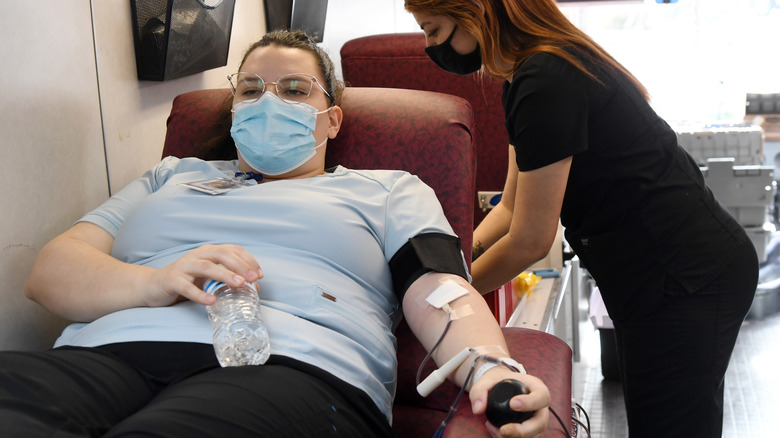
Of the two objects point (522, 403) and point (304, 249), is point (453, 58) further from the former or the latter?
point (522, 403)

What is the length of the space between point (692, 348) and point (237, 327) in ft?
2.98

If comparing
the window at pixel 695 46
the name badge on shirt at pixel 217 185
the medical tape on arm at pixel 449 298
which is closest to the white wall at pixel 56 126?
the name badge on shirt at pixel 217 185

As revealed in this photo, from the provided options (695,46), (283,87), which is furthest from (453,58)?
(695,46)

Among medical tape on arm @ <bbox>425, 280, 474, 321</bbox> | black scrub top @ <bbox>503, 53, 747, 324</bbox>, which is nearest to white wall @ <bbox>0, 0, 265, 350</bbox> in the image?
medical tape on arm @ <bbox>425, 280, 474, 321</bbox>

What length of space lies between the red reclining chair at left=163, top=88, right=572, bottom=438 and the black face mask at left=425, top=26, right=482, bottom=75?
9 cm

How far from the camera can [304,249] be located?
136 cm

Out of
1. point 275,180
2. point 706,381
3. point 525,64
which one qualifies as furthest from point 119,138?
point 706,381

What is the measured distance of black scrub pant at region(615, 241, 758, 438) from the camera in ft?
4.86

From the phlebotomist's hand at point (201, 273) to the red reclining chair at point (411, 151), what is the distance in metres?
0.47

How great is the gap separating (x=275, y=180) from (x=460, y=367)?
0.61 m

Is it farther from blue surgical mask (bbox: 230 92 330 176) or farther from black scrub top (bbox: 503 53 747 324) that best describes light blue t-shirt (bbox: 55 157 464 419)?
black scrub top (bbox: 503 53 747 324)

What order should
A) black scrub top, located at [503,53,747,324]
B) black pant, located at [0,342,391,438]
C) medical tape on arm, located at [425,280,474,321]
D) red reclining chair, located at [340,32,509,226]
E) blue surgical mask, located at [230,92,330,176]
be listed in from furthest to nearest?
red reclining chair, located at [340,32,509,226], blue surgical mask, located at [230,92,330,176], black scrub top, located at [503,53,747,324], medical tape on arm, located at [425,280,474,321], black pant, located at [0,342,391,438]

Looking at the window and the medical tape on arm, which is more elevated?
the window

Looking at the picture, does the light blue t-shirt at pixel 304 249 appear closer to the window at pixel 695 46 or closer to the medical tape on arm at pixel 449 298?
the medical tape on arm at pixel 449 298
